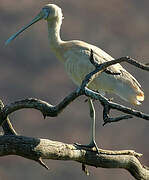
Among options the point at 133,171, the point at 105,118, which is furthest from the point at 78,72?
the point at 105,118

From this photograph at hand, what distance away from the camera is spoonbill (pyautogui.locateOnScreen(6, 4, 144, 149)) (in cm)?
374

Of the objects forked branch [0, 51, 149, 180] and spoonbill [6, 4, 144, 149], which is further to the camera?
spoonbill [6, 4, 144, 149]

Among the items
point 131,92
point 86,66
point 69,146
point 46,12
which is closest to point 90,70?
point 86,66

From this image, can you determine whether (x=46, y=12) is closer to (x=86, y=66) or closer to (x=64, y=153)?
(x=86, y=66)

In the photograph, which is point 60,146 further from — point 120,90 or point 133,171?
point 120,90

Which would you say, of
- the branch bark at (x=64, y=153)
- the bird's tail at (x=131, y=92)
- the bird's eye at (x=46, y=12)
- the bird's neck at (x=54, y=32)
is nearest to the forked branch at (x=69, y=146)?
the branch bark at (x=64, y=153)

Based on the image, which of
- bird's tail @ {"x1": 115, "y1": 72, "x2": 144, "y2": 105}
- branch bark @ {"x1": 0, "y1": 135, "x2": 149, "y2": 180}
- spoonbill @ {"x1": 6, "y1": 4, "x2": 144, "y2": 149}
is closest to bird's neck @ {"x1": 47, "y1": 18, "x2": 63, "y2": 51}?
spoonbill @ {"x1": 6, "y1": 4, "x2": 144, "y2": 149}

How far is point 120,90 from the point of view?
3.78 metres

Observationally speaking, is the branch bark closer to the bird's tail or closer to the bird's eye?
the bird's tail

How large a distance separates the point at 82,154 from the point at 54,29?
1171 millimetres

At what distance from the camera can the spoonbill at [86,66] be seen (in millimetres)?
3740

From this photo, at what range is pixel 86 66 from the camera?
3.87 metres

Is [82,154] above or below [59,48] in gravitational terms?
below

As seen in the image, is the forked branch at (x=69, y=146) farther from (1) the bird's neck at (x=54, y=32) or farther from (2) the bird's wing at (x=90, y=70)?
(1) the bird's neck at (x=54, y=32)
